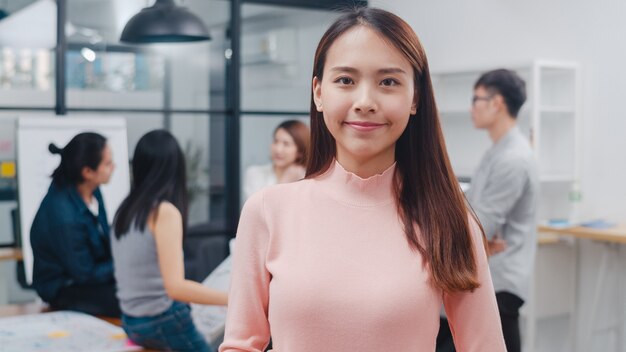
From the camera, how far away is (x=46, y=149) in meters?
4.64

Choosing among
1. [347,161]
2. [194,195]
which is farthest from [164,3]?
[347,161]

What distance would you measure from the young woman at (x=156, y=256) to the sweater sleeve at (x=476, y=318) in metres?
1.80

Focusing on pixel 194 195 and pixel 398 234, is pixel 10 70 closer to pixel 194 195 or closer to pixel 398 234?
pixel 194 195

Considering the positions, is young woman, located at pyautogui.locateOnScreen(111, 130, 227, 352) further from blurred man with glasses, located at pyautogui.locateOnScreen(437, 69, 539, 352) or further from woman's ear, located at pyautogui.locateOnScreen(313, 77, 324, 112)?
woman's ear, located at pyautogui.locateOnScreen(313, 77, 324, 112)

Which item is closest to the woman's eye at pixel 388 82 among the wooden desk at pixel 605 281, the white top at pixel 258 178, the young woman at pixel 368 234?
the young woman at pixel 368 234

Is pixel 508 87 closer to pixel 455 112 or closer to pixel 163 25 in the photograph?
pixel 163 25

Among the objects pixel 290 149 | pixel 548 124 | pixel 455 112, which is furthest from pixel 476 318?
pixel 455 112

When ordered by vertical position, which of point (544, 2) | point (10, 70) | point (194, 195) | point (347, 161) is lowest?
point (194, 195)

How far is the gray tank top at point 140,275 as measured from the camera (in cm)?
278

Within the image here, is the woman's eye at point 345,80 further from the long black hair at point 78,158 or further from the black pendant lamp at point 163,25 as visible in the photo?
the long black hair at point 78,158

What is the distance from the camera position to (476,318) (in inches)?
41.3

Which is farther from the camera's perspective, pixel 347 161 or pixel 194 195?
pixel 194 195

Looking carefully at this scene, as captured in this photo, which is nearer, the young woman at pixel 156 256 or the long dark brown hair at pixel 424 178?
the long dark brown hair at pixel 424 178

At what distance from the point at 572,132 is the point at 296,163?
65.4 inches
